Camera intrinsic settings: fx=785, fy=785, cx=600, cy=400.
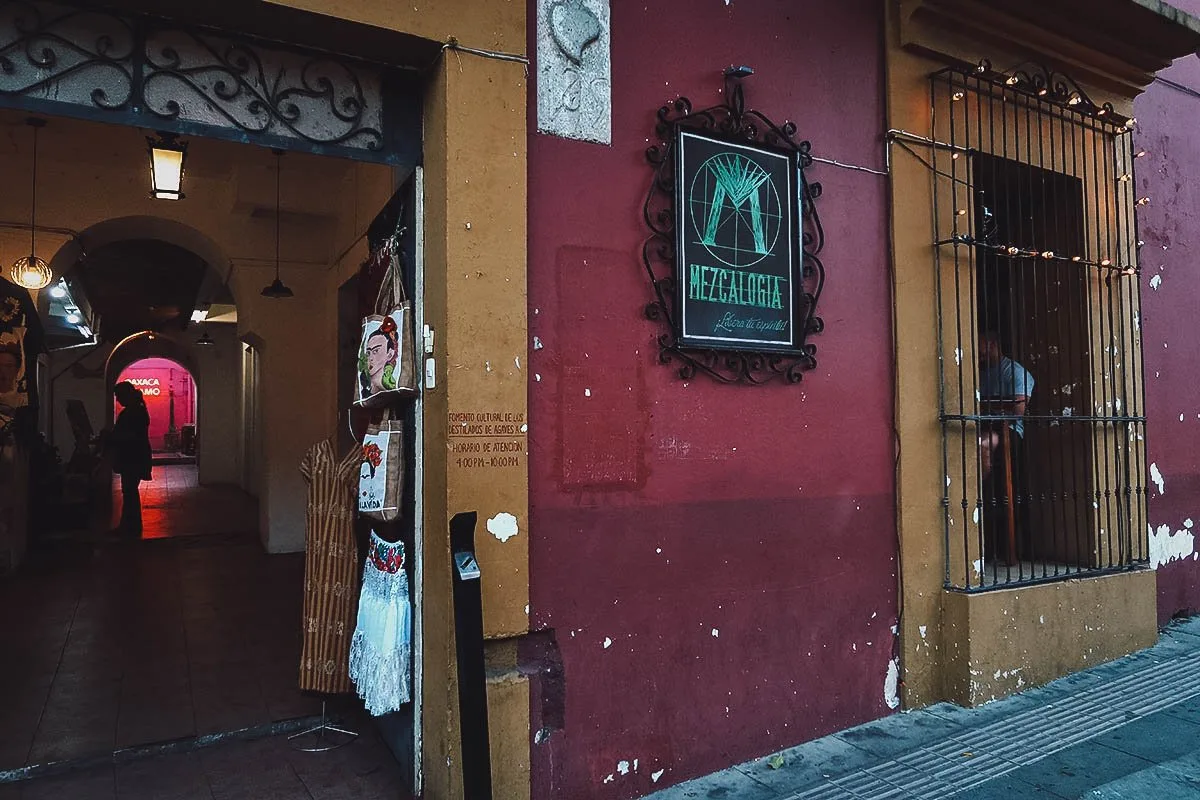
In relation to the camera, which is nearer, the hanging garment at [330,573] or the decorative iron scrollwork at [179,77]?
the decorative iron scrollwork at [179,77]

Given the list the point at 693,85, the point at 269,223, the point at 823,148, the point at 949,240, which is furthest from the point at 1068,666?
Result: the point at 269,223

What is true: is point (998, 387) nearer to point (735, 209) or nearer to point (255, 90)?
point (735, 209)

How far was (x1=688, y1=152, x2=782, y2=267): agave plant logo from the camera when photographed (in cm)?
381

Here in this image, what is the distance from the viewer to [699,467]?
147 inches

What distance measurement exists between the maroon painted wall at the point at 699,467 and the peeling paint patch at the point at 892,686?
0.05 metres

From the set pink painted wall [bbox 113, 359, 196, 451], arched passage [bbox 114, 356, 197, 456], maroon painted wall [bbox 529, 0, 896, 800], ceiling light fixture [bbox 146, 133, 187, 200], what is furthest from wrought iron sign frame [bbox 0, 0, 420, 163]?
pink painted wall [bbox 113, 359, 196, 451]

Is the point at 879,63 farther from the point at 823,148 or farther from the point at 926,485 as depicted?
the point at 926,485

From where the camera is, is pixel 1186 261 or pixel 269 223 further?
pixel 269 223

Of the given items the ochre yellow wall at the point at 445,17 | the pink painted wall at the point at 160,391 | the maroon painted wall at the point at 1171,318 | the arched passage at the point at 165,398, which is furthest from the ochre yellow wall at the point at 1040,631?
the pink painted wall at the point at 160,391

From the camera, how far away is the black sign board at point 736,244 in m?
3.75

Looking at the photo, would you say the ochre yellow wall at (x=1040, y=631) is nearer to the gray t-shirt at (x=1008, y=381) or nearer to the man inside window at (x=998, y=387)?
the man inside window at (x=998, y=387)

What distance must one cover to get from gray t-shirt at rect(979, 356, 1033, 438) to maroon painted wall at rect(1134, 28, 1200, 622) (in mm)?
1341

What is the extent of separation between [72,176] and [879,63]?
7068mm

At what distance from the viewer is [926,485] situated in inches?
177
